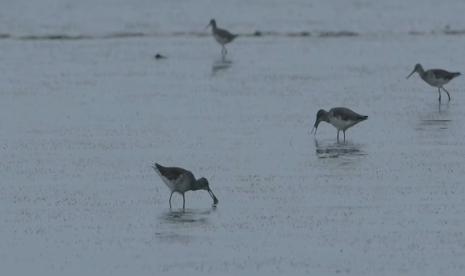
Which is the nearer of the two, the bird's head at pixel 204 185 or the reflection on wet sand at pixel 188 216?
the reflection on wet sand at pixel 188 216

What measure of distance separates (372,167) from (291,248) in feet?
17.3

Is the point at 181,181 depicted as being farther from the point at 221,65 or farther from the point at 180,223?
the point at 221,65

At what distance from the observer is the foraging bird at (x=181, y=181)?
16703 millimetres

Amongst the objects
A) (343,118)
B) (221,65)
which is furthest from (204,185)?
(221,65)

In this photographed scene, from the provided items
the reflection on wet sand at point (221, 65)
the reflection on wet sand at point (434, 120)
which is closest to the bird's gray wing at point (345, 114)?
the reflection on wet sand at point (434, 120)

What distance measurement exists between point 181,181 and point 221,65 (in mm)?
17048

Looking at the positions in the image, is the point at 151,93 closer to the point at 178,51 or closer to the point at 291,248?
the point at 178,51

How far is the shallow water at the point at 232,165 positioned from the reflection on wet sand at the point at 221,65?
0.16 m

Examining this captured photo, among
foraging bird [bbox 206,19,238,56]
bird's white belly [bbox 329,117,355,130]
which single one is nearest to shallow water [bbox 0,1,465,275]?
bird's white belly [bbox 329,117,355,130]

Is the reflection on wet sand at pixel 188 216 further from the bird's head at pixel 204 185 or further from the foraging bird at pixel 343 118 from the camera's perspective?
the foraging bird at pixel 343 118

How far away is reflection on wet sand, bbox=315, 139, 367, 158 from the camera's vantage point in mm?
20656

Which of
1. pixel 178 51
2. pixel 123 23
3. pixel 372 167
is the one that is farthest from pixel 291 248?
pixel 123 23

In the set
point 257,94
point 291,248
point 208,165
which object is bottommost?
point 291,248

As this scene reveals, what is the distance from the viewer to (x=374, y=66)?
32.2 m
